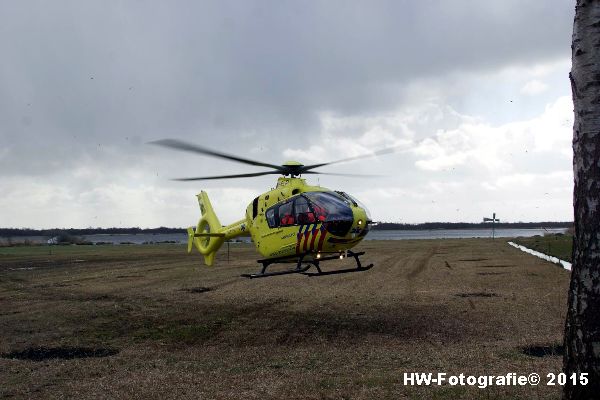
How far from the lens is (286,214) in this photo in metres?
15.6

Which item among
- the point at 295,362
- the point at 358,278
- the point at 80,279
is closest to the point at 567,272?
the point at 358,278

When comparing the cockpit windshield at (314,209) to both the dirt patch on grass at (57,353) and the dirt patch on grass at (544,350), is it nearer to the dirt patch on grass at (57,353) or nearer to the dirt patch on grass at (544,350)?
the dirt patch on grass at (544,350)

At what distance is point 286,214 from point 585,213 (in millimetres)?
10758

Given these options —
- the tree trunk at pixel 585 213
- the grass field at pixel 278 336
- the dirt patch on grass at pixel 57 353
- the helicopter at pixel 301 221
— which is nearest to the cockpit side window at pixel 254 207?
the helicopter at pixel 301 221

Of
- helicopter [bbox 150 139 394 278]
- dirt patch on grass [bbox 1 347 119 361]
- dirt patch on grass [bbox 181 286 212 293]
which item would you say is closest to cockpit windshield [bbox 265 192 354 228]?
helicopter [bbox 150 139 394 278]

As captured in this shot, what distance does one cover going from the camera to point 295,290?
2234 cm

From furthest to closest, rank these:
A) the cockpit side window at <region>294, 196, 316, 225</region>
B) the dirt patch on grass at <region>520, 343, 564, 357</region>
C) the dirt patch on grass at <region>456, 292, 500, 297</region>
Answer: the dirt patch on grass at <region>456, 292, 500, 297</region>
the cockpit side window at <region>294, 196, 316, 225</region>
the dirt patch on grass at <region>520, 343, 564, 357</region>

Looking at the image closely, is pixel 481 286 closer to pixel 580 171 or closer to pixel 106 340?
pixel 106 340

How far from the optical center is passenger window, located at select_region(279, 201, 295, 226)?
50.5ft

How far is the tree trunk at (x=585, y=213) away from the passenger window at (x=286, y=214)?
10302mm

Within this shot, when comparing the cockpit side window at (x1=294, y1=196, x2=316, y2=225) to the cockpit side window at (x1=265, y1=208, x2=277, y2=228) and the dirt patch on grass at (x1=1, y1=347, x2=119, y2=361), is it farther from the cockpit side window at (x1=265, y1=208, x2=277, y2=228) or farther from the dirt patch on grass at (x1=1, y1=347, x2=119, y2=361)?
the dirt patch on grass at (x1=1, y1=347, x2=119, y2=361)

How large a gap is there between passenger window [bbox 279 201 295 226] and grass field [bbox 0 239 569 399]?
2963 mm

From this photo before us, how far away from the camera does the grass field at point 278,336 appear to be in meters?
9.05

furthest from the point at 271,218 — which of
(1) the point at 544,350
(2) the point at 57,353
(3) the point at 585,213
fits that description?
(3) the point at 585,213
